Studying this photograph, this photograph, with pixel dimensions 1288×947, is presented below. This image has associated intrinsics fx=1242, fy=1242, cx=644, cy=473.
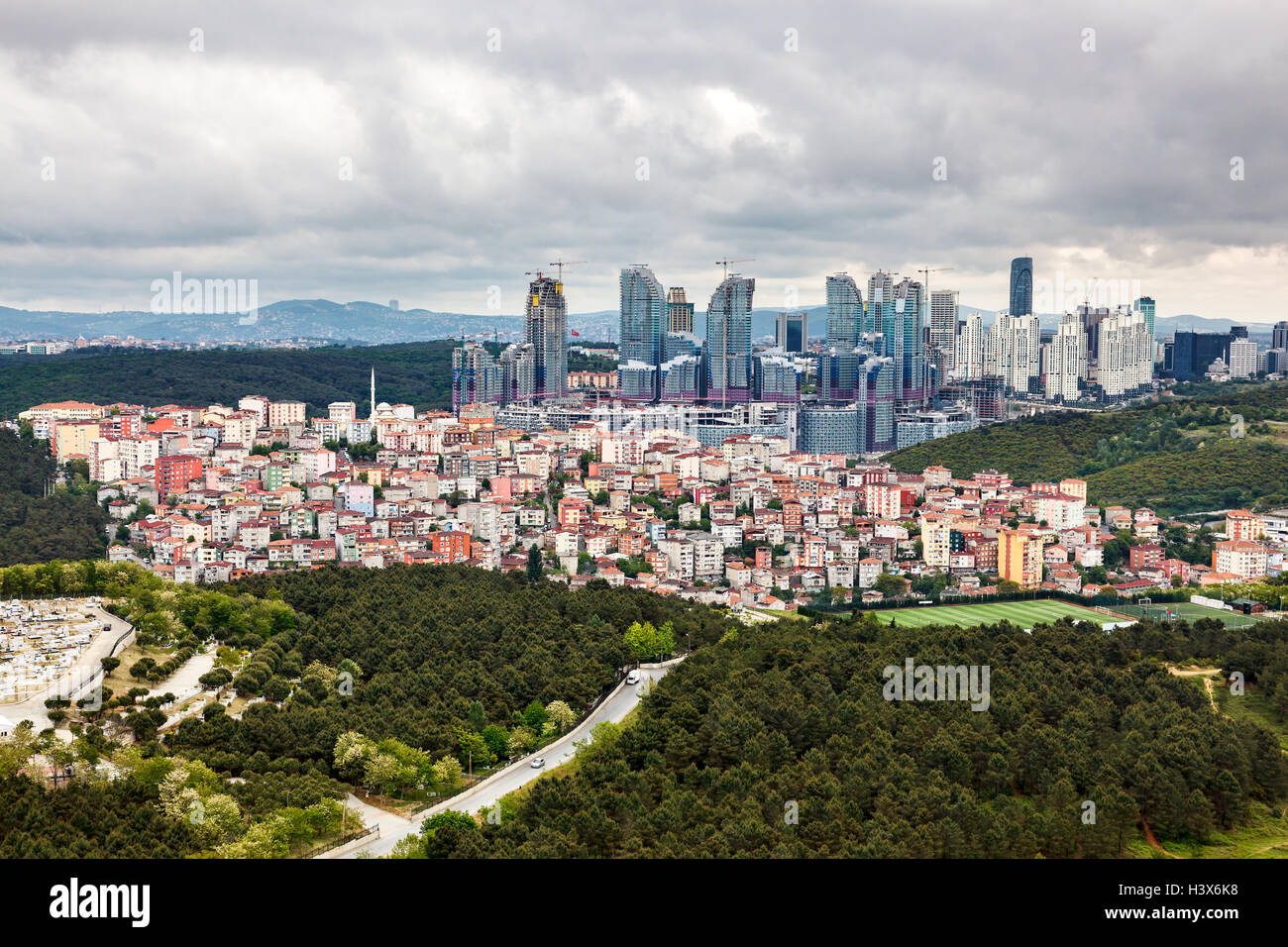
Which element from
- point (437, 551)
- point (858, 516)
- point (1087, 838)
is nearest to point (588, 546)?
point (437, 551)

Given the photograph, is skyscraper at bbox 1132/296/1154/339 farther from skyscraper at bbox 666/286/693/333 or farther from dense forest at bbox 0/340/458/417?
dense forest at bbox 0/340/458/417

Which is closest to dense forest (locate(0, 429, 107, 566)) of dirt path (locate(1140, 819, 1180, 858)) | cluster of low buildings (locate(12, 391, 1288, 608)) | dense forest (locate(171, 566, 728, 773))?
cluster of low buildings (locate(12, 391, 1288, 608))

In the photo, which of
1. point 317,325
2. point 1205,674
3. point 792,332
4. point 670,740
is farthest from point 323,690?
point 317,325

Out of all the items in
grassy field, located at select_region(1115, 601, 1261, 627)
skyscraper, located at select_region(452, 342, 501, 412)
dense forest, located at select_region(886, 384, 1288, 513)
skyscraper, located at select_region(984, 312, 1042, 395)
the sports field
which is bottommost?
the sports field

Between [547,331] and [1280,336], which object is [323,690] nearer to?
[547,331]
